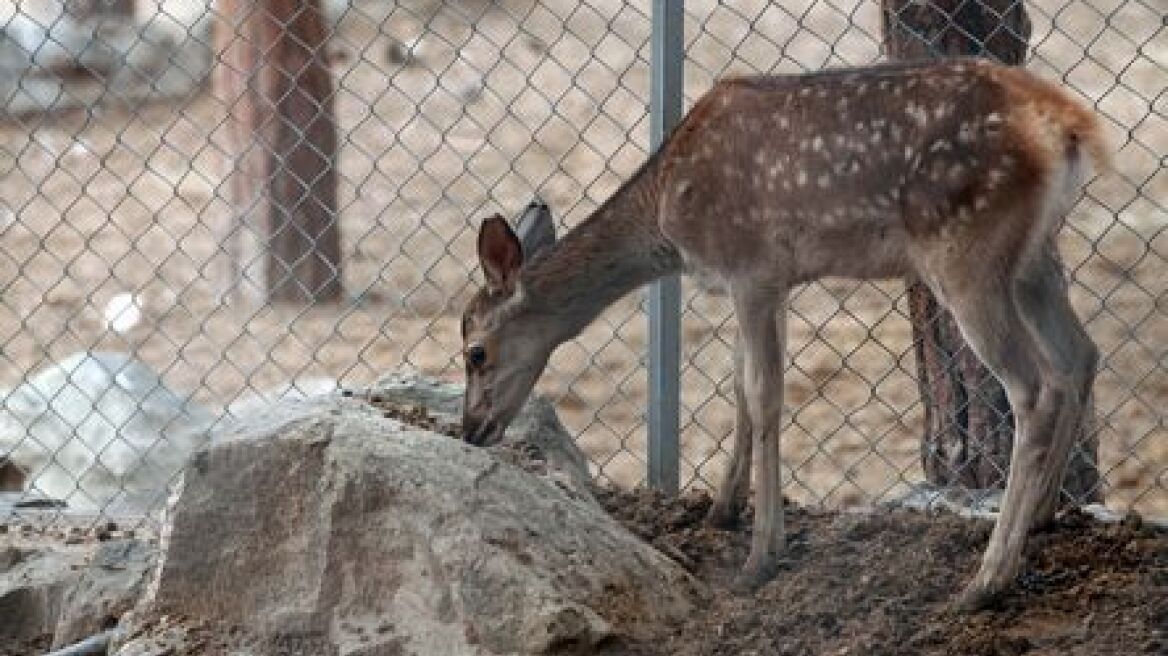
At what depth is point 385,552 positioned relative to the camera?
21.8ft

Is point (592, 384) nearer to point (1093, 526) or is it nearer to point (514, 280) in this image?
point (514, 280)

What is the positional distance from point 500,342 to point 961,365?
1541mm

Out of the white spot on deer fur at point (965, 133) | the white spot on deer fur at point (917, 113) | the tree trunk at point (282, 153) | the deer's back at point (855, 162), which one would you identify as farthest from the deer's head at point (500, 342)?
the tree trunk at point (282, 153)

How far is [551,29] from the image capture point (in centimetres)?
1686

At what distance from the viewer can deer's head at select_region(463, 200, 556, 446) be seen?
7.61 m

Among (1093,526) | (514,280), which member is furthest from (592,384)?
(1093,526)

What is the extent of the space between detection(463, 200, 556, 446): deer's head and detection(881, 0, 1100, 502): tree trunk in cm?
123

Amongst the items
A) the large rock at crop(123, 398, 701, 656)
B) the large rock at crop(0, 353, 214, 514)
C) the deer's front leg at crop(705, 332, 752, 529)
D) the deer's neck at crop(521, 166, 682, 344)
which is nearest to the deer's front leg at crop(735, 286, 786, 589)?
the large rock at crop(123, 398, 701, 656)

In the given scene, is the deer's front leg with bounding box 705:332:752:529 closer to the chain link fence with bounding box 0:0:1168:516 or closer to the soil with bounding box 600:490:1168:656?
the soil with bounding box 600:490:1168:656

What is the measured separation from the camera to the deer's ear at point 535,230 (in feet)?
25.6

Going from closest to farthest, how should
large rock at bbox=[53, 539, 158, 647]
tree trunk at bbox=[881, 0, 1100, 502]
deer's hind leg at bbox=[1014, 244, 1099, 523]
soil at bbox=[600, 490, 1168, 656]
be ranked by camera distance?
1. soil at bbox=[600, 490, 1168, 656]
2. deer's hind leg at bbox=[1014, 244, 1099, 523]
3. large rock at bbox=[53, 539, 158, 647]
4. tree trunk at bbox=[881, 0, 1100, 502]

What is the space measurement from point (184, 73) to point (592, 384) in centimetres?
599

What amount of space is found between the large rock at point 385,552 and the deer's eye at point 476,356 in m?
0.67

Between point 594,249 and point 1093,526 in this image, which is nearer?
point 1093,526
